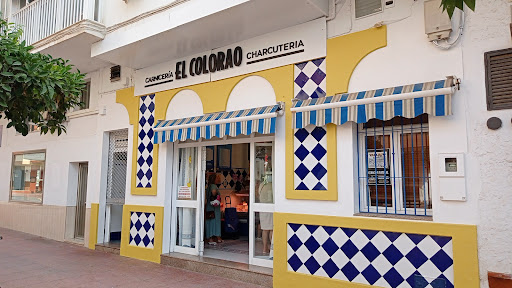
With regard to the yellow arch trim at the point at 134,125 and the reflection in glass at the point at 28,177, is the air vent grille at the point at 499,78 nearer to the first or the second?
the yellow arch trim at the point at 134,125

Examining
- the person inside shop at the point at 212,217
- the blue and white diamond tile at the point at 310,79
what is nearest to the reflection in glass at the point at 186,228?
the person inside shop at the point at 212,217

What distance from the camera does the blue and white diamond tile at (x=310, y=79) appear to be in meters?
6.05

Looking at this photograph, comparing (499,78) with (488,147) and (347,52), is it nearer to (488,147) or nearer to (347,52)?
(488,147)

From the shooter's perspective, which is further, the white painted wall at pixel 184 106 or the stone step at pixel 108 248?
the stone step at pixel 108 248

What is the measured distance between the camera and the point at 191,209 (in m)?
8.20

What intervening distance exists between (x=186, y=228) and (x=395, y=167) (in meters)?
4.69

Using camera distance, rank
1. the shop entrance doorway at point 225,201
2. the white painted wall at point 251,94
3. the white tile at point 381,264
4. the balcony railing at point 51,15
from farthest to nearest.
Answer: the balcony railing at point 51,15
the shop entrance doorway at point 225,201
the white painted wall at point 251,94
the white tile at point 381,264

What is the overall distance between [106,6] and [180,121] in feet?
11.0

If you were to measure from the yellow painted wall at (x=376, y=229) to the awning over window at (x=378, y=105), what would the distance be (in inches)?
55.8

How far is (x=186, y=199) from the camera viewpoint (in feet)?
26.8

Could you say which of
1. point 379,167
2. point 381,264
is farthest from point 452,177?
point 381,264

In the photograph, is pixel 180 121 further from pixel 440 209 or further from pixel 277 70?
pixel 440 209

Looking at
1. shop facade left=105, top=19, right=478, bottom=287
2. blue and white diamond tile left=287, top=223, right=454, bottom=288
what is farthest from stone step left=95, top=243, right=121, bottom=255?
blue and white diamond tile left=287, top=223, right=454, bottom=288

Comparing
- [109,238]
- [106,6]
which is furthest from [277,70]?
[109,238]
